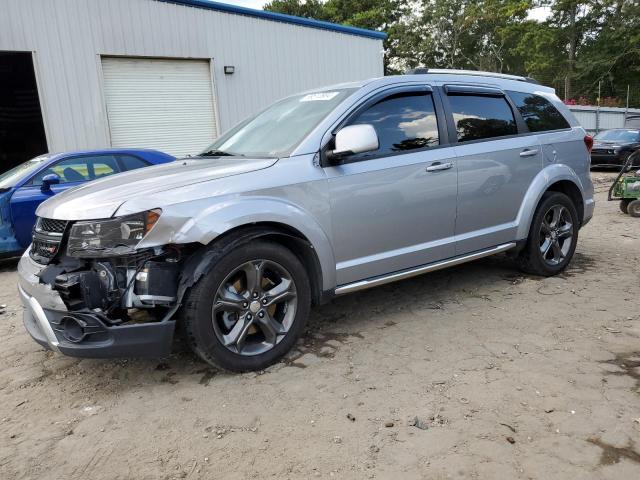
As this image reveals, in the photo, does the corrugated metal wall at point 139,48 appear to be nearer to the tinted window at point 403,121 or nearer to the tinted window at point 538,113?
the tinted window at point 403,121

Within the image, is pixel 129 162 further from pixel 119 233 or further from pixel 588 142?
pixel 588 142

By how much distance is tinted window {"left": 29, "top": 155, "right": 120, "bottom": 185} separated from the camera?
6.71 metres

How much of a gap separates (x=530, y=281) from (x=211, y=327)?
10.7ft

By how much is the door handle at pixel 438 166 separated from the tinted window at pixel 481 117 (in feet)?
1.05

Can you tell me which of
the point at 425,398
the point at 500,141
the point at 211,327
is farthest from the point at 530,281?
the point at 211,327

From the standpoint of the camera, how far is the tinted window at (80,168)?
22.0ft

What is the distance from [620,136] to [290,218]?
16647 millimetres

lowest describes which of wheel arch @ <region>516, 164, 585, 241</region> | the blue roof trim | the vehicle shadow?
the vehicle shadow

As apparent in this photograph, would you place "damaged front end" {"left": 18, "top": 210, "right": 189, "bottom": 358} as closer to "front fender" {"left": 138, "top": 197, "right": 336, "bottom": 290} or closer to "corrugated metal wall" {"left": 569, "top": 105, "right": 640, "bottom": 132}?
"front fender" {"left": 138, "top": 197, "right": 336, "bottom": 290}

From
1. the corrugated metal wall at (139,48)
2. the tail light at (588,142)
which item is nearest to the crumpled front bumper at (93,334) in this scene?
the tail light at (588,142)

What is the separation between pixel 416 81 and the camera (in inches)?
162

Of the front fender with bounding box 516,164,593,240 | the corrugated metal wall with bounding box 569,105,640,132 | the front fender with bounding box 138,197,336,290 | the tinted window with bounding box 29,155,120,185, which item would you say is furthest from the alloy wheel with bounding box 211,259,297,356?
the corrugated metal wall with bounding box 569,105,640,132

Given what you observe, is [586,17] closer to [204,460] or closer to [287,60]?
[287,60]

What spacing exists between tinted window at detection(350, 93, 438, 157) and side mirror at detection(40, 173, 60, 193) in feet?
14.3
